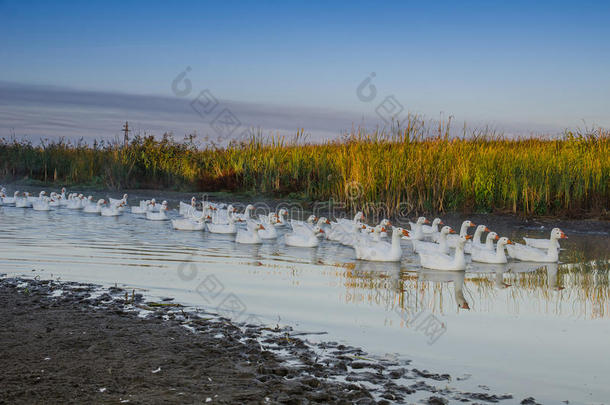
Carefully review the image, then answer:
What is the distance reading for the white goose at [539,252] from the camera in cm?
1281

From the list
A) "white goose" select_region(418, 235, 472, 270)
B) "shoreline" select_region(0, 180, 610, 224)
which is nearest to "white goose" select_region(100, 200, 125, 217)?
"shoreline" select_region(0, 180, 610, 224)

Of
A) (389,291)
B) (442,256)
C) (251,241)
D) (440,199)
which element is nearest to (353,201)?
(440,199)

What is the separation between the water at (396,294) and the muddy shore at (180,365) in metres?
0.50

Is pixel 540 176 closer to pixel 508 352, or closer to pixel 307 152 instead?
pixel 307 152

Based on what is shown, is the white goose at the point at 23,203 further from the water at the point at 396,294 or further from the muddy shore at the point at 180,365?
the muddy shore at the point at 180,365

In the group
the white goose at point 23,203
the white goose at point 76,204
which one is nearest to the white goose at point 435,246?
the white goose at point 76,204

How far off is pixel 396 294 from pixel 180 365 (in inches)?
181

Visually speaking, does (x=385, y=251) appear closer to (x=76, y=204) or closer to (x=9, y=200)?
(x=76, y=204)

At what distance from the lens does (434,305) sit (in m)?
8.59

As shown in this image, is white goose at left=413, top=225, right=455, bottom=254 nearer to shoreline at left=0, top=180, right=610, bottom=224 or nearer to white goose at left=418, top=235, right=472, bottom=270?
white goose at left=418, top=235, right=472, bottom=270

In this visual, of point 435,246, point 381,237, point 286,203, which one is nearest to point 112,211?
point 286,203

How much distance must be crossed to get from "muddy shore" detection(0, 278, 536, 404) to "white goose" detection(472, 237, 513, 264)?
23.4 feet

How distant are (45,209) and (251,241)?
34.5 ft

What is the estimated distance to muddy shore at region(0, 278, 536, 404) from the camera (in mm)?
4840
